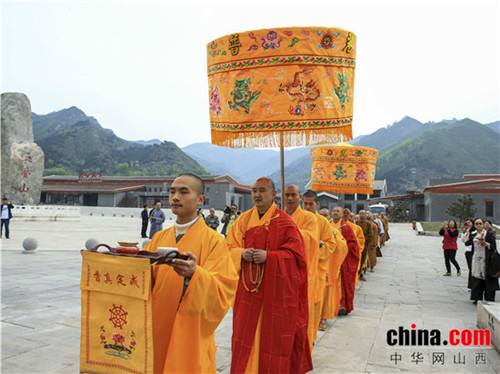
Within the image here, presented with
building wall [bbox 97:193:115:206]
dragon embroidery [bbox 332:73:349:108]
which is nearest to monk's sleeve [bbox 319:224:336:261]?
dragon embroidery [bbox 332:73:349:108]

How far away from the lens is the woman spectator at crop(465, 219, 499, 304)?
614 cm

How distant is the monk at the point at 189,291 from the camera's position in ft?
6.49

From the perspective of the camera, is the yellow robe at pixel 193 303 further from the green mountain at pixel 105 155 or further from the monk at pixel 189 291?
the green mountain at pixel 105 155

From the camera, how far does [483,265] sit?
624 cm

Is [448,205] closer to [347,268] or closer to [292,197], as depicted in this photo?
[347,268]

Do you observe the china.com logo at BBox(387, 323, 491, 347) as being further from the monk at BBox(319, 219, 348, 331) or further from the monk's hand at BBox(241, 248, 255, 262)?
the monk's hand at BBox(241, 248, 255, 262)

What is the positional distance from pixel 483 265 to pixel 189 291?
600 cm

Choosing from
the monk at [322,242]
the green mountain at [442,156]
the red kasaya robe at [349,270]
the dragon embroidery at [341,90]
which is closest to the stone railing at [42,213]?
the red kasaya robe at [349,270]

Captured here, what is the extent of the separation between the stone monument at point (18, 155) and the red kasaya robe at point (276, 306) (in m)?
31.5

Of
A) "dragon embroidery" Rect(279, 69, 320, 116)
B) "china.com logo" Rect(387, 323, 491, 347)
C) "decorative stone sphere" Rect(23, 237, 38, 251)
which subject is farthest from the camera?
"decorative stone sphere" Rect(23, 237, 38, 251)

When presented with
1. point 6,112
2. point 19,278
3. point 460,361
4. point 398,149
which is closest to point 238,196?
point 6,112

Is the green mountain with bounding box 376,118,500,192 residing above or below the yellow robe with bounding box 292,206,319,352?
above

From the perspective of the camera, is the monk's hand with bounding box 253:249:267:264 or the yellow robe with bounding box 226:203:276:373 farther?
the yellow robe with bounding box 226:203:276:373

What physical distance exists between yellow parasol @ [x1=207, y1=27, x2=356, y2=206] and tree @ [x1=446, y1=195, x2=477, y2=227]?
30848mm
